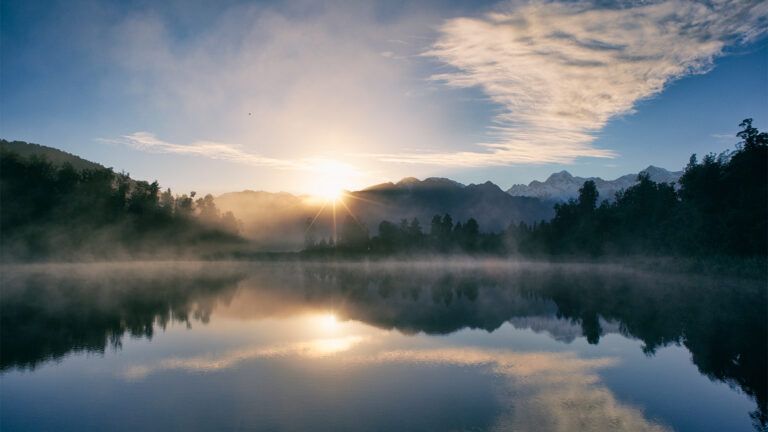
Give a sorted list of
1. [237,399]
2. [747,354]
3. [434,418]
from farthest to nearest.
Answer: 1. [747,354]
2. [237,399]
3. [434,418]

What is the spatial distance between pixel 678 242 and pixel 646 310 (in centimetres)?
7660

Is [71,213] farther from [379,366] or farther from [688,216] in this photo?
[688,216]

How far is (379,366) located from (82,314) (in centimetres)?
3066

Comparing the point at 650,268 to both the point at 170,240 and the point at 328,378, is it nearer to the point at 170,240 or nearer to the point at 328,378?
the point at 328,378

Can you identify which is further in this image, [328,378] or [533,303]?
[533,303]

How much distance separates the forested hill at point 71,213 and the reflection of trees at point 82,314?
227 ft

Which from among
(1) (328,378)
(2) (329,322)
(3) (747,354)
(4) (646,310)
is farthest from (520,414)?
(4) (646,310)

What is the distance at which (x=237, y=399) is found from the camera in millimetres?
19578

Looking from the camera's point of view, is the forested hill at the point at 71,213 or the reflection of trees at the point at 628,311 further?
the forested hill at the point at 71,213

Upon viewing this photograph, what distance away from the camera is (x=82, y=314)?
137ft

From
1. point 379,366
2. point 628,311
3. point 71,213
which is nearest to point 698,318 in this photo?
point 628,311

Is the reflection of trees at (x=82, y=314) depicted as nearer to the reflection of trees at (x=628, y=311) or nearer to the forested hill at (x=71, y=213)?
the reflection of trees at (x=628, y=311)

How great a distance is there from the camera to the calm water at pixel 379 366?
18016mm

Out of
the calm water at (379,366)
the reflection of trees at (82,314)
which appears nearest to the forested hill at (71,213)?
the reflection of trees at (82,314)
